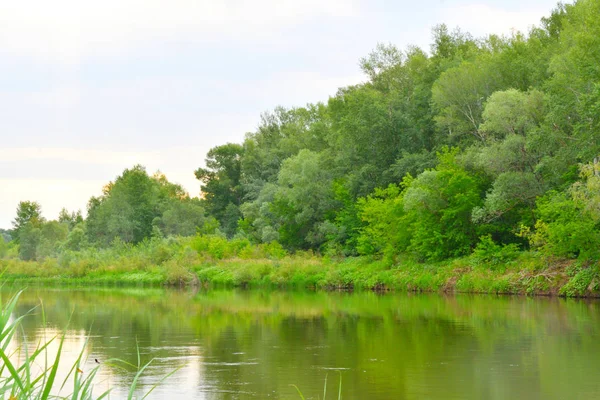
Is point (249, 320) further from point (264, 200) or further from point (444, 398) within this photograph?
point (264, 200)

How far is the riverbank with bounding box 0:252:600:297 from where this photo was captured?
36719 mm

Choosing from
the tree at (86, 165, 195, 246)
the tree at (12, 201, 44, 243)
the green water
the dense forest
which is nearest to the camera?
the green water

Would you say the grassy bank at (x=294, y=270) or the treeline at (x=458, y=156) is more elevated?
the treeline at (x=458, y=156)

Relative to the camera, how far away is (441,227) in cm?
4444

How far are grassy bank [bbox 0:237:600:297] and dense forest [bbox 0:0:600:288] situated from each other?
987 mm

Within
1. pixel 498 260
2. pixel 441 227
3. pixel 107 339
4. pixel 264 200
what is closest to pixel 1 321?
pixel 107 339

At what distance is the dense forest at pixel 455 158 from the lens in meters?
36.6

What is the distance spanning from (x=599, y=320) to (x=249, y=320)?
1179 centimetres

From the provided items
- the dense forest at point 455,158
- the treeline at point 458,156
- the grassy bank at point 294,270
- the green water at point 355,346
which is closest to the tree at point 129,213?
the dense forest at point 455,158

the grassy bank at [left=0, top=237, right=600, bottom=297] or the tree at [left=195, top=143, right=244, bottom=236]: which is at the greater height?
the tree at [left=195, top=143, right=244, bottom=236]

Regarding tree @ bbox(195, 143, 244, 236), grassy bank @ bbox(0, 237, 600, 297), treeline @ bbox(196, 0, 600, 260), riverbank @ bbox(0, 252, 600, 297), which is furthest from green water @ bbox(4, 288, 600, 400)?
tree @ bbox(195, 143, 244, 236)

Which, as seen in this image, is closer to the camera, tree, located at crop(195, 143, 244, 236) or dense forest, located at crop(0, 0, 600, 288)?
dense forest, located at crop(0, 0, 600, 288)

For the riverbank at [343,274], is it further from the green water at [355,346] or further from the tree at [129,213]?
the tree at [129,213]

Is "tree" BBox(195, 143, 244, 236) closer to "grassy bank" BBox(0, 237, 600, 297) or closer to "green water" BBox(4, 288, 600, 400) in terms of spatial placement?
"grassy bank" BBox(0, 237, 600, 297)
